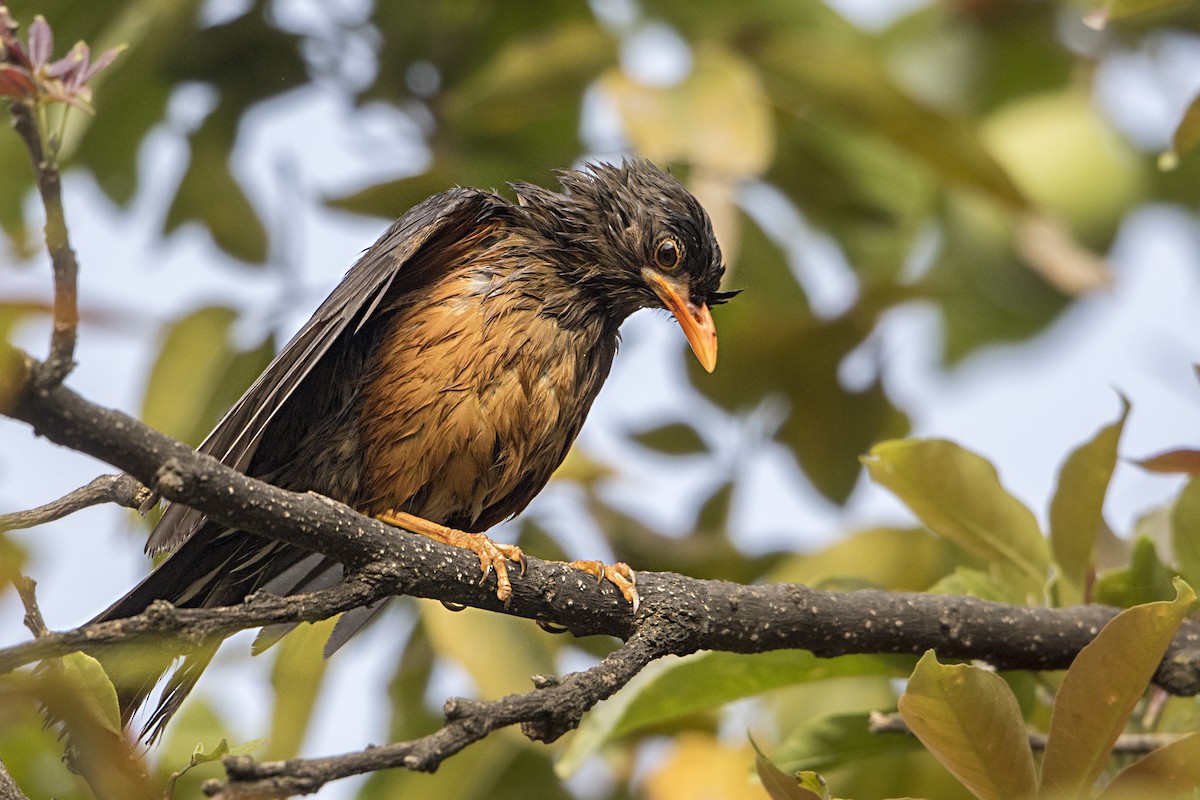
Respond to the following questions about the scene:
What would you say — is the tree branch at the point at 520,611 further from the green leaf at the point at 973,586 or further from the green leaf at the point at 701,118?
the green leaf at the point at 701,118

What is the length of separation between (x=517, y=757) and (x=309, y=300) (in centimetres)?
134

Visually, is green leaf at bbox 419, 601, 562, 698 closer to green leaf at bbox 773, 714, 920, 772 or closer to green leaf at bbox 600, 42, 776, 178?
green leaf at bbox 773, 714, 920, 772

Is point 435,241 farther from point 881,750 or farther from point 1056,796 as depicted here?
point 1056,796

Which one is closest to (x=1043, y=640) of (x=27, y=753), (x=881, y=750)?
(x=881, y=750)

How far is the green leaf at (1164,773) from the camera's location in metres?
1.88

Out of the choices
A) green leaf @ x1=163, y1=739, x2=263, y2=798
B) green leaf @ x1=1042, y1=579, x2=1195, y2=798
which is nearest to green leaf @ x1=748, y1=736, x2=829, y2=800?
green leaf @ x1=1042, y1=579, x2=1195, y2=798

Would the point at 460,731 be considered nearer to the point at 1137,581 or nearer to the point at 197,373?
the point at 1137,581

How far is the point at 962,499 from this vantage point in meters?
2.90

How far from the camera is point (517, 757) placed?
344 cm

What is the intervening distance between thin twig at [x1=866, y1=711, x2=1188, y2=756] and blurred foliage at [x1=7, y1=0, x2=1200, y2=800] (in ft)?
0.35

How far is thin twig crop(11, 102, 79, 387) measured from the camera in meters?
1.33

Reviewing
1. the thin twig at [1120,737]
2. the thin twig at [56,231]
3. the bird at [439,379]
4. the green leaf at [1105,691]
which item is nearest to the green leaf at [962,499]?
the thin twig at [1120,737]

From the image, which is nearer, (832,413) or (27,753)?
(27,753)

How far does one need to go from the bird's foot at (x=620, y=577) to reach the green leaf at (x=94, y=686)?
90cm
